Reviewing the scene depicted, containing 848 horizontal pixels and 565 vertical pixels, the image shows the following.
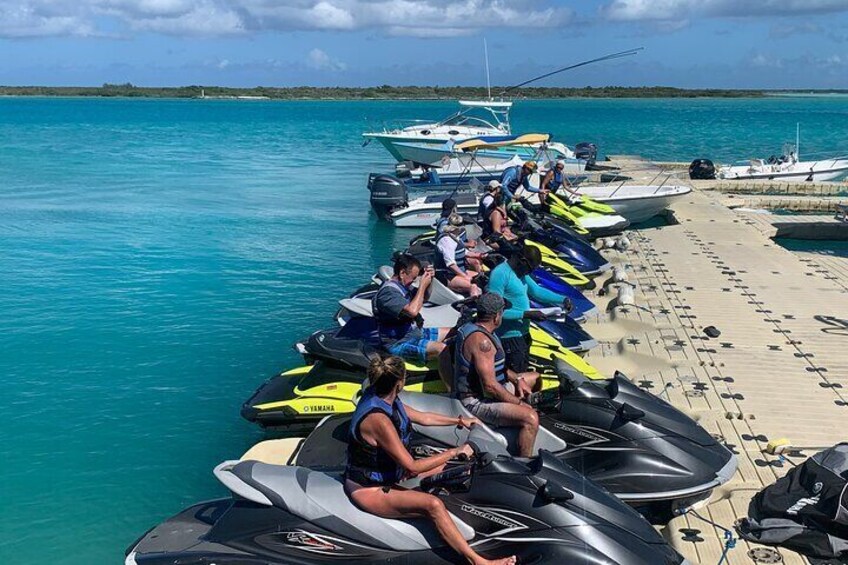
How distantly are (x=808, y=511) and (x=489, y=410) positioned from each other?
2525mm

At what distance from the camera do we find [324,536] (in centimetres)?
520

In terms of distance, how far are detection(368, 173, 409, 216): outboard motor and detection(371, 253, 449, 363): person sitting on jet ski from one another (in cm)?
1628

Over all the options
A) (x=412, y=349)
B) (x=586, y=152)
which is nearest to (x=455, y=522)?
(x=412, y=349)

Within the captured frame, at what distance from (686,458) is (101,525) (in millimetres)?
5772

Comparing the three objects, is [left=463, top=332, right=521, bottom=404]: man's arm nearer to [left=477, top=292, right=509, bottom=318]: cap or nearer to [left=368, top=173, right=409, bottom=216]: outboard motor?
[left=477, top=292, right=509, bottom=318]: cap

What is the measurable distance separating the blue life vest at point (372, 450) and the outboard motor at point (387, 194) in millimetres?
19855

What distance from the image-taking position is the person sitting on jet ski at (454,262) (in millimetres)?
11414

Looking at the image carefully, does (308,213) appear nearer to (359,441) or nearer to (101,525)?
(101,525)

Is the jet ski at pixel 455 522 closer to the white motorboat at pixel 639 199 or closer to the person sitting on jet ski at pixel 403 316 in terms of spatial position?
the person sitting on jet ski at pixel 403 316

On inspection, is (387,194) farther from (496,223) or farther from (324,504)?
(324,504)

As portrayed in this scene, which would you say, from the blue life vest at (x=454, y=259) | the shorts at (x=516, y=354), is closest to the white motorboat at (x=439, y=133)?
the blue life vest at (x=454, y=259)

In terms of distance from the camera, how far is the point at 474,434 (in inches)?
242

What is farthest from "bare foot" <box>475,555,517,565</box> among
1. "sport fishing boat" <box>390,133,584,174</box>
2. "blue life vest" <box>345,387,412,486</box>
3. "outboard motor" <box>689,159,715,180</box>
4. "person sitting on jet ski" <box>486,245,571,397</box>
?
"outboard motor" <box>689,159,715,180</box>

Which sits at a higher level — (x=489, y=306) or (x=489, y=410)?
(x=489, y=306)
